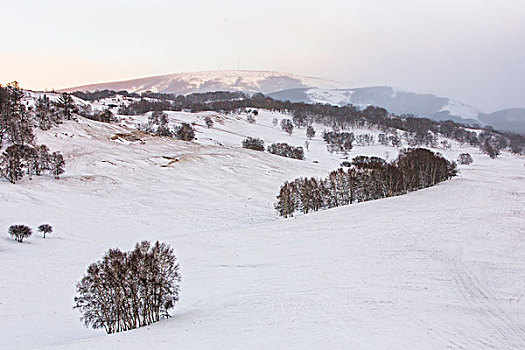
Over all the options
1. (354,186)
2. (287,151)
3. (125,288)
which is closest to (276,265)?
(125,288)

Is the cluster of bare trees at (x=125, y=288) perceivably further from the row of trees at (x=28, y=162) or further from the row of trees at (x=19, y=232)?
the row of trees at (x=28, y=162)

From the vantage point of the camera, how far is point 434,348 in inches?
646

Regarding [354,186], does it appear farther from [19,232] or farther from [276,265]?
[19,232]

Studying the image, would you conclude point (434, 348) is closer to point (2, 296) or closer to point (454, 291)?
point (454, 291)

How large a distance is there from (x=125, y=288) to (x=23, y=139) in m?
79.5

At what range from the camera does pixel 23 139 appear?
84.6 metres

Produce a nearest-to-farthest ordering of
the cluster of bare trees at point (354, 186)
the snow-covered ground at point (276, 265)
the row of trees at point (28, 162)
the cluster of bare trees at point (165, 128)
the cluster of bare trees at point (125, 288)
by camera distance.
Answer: the snow-covered ground at point (276, 265) → the cluster of bare trees at point (125, 288) → the row of trees at point (28, 162) → the cluster of bare trees at point (354, 186) → the cluster of bare trees at point (165, 128)

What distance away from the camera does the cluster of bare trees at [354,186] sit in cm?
7012

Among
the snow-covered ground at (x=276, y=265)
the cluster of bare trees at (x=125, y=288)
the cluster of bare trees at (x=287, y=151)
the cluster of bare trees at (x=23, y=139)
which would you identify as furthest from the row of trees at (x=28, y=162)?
the cluster of bare trees at (x=287, y=151)

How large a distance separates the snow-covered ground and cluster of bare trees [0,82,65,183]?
4.13 meters

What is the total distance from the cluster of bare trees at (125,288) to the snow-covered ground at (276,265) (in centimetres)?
155

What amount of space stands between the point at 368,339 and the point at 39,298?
27348 mm

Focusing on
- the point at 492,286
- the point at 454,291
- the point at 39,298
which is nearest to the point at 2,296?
the point at 39,298

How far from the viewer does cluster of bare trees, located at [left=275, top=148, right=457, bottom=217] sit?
7012 centimetres
